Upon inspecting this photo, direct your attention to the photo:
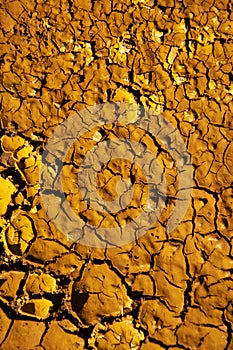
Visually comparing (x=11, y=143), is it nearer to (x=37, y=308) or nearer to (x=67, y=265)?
(x=67, y=265)

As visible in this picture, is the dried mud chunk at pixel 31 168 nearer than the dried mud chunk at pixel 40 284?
No

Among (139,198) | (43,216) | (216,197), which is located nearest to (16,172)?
(43,216)

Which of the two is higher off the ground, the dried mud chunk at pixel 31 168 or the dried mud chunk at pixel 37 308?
the dried mud chunk at pixel 31 168

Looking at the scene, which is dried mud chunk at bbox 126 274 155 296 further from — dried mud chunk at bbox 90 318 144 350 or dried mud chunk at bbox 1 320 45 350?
dried mud chunk at bbox 1 320 45 350

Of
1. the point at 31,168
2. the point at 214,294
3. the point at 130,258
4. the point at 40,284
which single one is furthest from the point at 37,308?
the point at 214,294

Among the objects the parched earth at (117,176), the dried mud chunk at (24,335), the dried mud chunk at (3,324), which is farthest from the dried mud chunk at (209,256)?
the dried mud chunk at (3,324)

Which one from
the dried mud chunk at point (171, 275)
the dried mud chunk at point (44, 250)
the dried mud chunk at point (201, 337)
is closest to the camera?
the dried mud chunk at point (201, 337)

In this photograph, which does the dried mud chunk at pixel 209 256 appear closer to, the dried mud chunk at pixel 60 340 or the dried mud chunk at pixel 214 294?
the dried mud chunk at pixel 214 294

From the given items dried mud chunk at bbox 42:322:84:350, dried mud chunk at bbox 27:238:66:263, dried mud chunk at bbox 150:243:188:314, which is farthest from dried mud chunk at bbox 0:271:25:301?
dried mud chunk at bbox 150:243:188:314

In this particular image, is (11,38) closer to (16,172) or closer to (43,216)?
(16,172)
